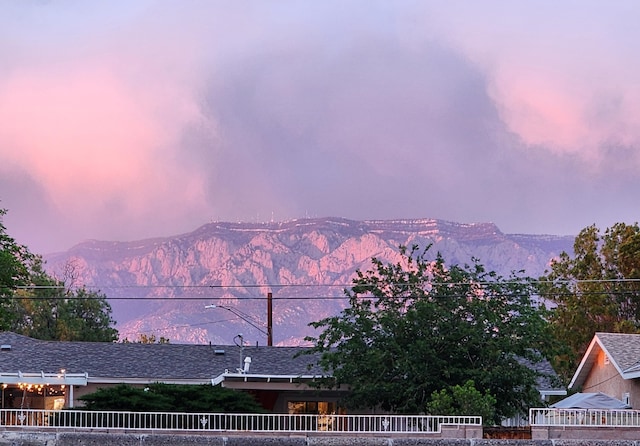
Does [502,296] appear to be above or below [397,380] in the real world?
above

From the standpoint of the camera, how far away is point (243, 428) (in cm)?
3259

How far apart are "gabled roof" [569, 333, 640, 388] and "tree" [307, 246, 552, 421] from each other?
352 cm

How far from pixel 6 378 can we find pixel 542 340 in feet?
66.2

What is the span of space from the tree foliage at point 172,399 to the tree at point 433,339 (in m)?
5.33

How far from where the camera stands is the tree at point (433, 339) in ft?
135

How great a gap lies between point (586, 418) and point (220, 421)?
400 inches

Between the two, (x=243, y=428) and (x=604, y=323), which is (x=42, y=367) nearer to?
(x=243, y=428)

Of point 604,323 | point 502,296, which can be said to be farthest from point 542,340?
point 604,323

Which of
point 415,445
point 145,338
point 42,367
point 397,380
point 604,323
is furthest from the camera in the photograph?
point 145,338

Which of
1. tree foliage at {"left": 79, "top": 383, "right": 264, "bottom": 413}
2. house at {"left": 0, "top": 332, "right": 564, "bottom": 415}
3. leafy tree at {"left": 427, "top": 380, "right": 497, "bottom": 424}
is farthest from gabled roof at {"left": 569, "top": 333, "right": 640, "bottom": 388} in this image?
tree foliage at {"left": 79, "top": 383, "right": 264, "bottom": 413}

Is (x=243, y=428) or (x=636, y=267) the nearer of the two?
(x=243, y=428)

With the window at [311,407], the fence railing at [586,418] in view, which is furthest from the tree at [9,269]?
the fence railing at [586,418]

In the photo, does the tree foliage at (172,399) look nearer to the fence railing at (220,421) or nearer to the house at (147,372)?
the fence railing at (220,421)

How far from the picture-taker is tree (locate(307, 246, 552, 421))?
135ft
